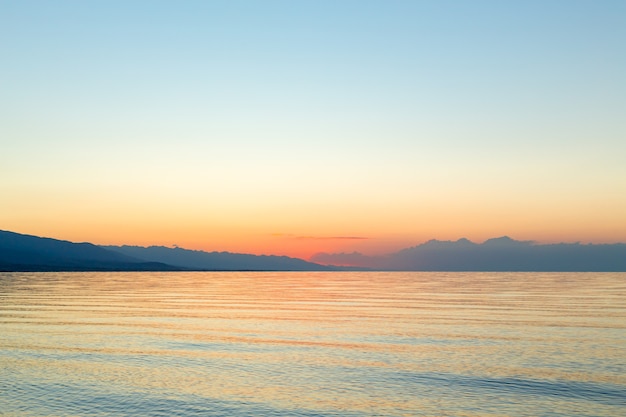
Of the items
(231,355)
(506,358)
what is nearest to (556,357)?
(506,358)

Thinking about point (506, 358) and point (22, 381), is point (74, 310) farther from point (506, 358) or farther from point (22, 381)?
point (506, 358)

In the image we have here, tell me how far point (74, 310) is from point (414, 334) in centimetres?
3978

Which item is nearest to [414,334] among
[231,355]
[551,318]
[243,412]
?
[231,355]

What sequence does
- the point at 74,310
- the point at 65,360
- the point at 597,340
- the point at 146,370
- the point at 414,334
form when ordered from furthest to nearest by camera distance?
the point at 74,310, the point at 414,334, the point at 597,340, the point at 65,360, the point at 146,370

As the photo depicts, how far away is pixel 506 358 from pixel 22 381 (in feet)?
83.4

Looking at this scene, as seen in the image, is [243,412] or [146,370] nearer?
[243,412]

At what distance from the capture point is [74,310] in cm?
6347

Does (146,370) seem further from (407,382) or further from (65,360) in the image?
(407,382)

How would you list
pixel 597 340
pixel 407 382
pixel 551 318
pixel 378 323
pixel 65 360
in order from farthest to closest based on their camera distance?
1. pixel 551 318
2. pixel 378 323
3. pixel 597 340
4. pixel 65 360
5. pixel 407 382

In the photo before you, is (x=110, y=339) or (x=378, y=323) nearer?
(x=110, y=339)

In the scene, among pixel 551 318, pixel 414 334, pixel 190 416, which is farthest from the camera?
pixel 551 318

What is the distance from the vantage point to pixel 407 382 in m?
26.9

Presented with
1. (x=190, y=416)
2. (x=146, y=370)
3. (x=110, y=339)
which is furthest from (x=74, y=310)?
(x=190, y=416)

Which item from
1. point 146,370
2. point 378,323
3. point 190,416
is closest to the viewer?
point 190,416
